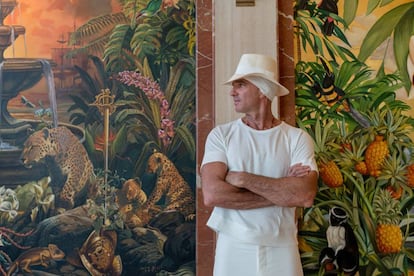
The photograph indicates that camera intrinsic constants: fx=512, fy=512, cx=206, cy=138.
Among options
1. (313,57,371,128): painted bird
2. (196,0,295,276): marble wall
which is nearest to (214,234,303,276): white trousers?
(196,0,295,276): marble wall

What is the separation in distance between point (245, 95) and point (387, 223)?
1505 mm

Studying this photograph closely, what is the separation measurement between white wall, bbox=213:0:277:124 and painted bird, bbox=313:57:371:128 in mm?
379

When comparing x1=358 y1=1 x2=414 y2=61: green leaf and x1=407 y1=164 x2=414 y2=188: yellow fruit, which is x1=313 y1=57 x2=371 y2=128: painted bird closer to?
x1=358 y1=1 x2=414 y2=61: green leaf

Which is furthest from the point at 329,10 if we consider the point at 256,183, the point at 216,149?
the point at 256,183

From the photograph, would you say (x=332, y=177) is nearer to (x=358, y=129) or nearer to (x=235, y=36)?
(x=358, y=129)

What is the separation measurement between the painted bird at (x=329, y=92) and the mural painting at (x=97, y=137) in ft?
2.79

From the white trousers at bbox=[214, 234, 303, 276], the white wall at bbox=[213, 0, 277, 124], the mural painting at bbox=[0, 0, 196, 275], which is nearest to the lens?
the white trousers at bbox=[214, 234, 303, 276]

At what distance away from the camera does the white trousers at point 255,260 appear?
7.52 feet

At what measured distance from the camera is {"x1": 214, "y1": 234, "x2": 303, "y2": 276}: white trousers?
7.52 feet

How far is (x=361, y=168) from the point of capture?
3.38 meters

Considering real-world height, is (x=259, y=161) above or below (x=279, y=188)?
above

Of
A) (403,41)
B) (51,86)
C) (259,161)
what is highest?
(403,41)

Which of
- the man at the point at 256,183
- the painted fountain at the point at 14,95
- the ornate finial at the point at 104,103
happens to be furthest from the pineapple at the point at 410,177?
the painted fountain at the point at 14,95

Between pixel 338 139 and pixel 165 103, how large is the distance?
118cm
